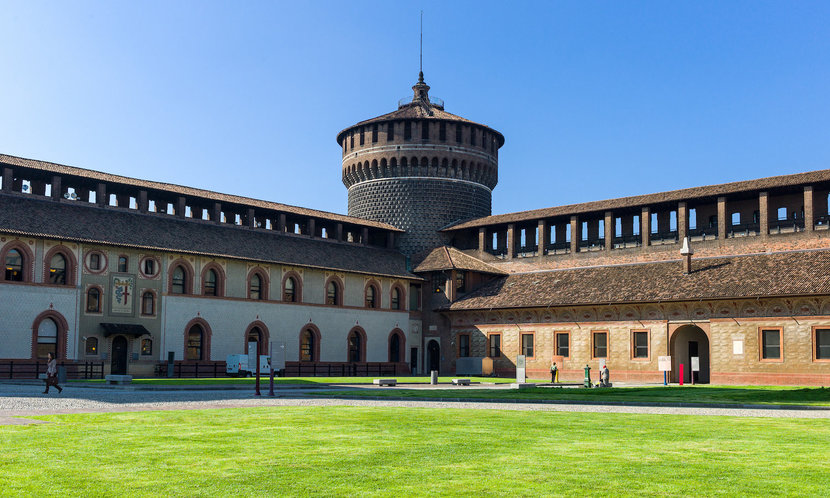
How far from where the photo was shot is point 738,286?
145 feet

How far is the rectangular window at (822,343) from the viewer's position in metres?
41.0

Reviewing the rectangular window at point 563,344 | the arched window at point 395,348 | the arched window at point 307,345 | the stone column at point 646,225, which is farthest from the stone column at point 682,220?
Answer: the arched window at point 307,345

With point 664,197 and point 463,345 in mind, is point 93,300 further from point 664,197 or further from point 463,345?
point 664,197

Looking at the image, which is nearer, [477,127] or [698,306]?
[698,306]

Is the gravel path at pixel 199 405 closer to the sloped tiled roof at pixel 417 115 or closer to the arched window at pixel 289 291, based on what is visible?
the arched window at pixel 289 291

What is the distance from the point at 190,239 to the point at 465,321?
1846 cm

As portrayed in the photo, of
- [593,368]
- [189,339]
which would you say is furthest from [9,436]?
[593,368]

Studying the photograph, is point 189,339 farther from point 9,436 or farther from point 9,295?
point 9,436

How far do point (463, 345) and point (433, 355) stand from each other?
3314mm

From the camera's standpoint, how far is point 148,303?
47094mm

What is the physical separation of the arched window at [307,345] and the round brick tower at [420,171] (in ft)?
39.2

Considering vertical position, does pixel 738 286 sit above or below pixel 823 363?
above

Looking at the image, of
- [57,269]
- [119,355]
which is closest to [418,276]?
[119,355]

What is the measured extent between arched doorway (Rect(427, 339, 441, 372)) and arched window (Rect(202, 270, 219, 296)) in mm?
16315
